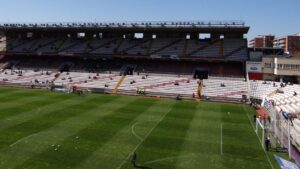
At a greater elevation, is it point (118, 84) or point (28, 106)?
point (118, 84)

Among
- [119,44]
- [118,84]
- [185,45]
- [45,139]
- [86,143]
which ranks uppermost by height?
[119,44]

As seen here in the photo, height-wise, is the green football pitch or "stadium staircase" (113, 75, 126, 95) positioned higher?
"stadium staircase" (113, 75, 126, 95)

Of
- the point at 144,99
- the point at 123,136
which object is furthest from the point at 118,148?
the point at 144,99

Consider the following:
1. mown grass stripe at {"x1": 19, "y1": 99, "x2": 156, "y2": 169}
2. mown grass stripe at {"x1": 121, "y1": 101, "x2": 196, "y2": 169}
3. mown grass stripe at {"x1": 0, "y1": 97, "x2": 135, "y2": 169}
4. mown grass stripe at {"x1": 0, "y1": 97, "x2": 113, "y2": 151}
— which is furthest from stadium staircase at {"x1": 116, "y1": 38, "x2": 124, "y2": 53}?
mown grass stripe at {"x1": 121, "y1": 101, "x2": 196, "y2": 169}

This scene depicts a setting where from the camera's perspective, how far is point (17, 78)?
62625 millimetres

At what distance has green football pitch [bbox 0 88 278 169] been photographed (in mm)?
20891

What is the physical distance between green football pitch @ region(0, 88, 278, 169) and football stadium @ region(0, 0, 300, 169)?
0.27ft

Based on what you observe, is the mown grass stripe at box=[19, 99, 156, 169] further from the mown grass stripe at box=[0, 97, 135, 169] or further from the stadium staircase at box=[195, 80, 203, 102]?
the stadium staircase at box=[195, 80, 203, 102]

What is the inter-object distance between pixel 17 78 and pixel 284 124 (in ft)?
167

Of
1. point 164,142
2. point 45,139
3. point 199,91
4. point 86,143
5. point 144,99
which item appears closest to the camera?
point 86,143

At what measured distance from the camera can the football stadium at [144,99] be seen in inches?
882

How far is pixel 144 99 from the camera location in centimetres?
4728

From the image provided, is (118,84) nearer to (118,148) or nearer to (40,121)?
(40,121)

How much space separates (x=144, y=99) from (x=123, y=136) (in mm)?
21119
